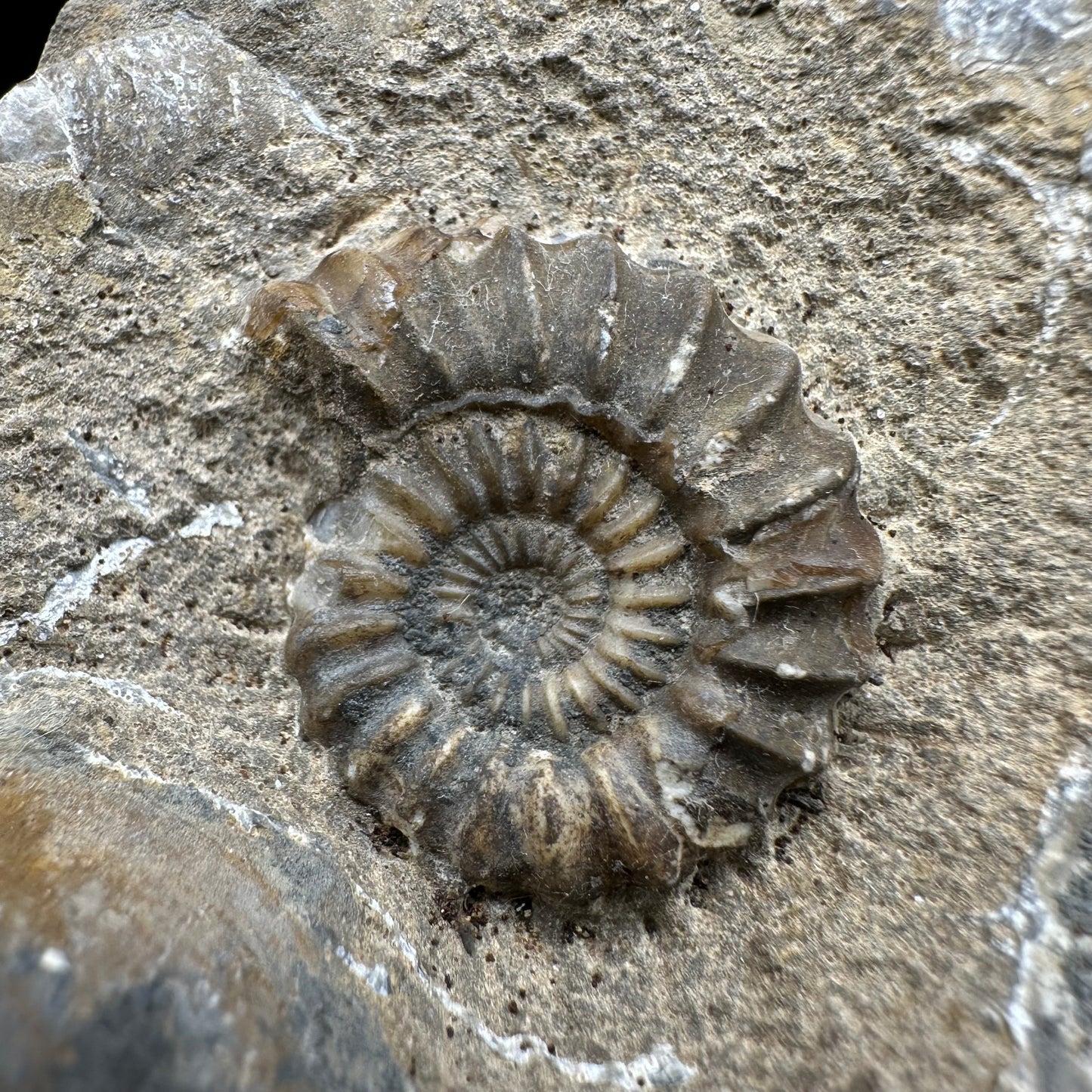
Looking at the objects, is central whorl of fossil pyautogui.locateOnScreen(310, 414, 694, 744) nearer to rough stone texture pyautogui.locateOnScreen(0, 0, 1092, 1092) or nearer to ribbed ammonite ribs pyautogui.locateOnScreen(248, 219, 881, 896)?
ribbed ammonite ribs pyautogui.locateOnScreen(248, 219, 881, 896)

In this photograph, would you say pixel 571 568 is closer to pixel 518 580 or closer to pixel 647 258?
pixel 518 580

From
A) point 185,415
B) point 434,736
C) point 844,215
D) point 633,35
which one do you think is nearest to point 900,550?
point 844,215

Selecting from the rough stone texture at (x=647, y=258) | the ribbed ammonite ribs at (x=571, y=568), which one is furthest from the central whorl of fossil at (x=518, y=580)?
the rough stone texture at (x=647, y=258)

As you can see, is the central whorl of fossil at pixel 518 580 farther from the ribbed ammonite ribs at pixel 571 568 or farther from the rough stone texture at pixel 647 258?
the rough stone texture at pixel 647 258

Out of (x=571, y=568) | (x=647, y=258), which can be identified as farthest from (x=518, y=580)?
(x=647, y=258)
